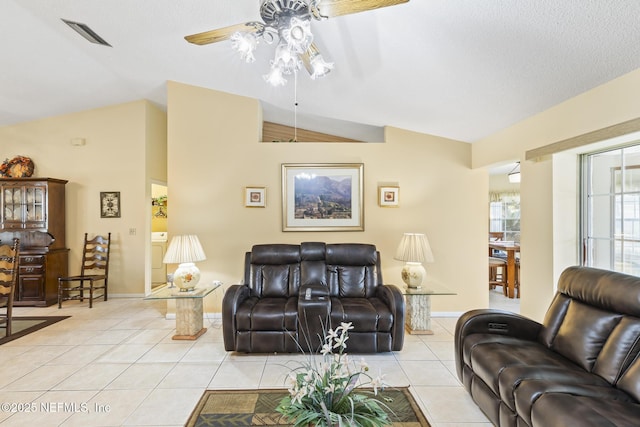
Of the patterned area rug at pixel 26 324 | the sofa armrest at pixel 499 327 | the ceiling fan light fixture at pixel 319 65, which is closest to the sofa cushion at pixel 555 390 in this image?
the sofa armrest at pixel 499 327

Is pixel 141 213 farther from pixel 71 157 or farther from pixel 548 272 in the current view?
pixel 548 272

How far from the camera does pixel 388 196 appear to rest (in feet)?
14.3

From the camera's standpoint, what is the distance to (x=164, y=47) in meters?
3.25

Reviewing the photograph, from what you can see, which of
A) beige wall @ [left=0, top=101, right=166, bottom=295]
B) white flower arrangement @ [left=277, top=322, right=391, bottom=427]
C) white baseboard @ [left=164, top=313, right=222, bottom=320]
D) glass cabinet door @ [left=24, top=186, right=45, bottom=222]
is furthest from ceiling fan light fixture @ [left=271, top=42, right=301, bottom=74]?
glass cabinet door @ [left=24, top=186, right=45, bottom=222]

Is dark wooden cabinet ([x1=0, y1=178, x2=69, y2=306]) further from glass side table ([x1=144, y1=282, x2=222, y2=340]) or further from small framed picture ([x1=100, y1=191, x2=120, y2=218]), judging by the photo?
glass side table ([x1=144, y1=282, x2=222, y2=340])

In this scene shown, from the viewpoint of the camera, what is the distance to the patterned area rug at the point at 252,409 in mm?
2117

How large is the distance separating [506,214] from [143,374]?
28.7ft

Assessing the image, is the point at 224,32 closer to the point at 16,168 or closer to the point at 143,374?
the point at 143,374

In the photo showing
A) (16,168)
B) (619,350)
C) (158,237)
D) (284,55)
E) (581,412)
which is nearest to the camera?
(581,412)

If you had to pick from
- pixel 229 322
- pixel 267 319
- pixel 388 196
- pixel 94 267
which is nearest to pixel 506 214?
pixel 388 196

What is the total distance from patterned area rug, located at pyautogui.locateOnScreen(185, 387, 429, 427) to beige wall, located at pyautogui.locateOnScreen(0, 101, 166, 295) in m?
3.65

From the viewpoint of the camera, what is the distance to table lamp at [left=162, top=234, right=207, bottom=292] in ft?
11.5

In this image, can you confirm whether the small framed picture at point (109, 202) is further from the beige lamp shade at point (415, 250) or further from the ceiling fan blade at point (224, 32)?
the beige lamp shade at point (415, 250)

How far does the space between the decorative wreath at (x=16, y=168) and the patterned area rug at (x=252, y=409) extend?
16.7 feet
